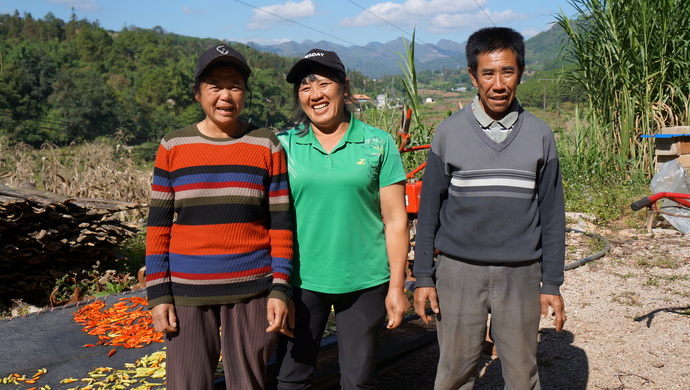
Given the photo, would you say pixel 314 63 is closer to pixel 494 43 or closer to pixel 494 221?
pixel 494 43

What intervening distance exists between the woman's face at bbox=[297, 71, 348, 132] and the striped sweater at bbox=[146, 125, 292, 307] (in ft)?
0.72

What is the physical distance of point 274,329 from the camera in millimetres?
1858

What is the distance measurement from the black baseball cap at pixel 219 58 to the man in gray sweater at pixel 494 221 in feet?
2.38

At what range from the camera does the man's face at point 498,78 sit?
1.86 meters

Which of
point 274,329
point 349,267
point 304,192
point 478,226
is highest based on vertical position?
point 304,192

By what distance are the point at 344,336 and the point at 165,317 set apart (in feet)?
2.02

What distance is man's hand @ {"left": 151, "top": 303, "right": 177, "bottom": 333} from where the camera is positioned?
1821 millimetres

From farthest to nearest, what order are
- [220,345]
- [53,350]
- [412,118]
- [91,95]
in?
[91,95]
[412,118]
[53,350]
[220,345]

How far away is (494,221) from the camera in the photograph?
1.87 metres

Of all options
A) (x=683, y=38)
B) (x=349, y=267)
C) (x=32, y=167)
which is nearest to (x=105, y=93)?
(x=32, y=167)

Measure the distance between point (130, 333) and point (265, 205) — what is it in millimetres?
1641

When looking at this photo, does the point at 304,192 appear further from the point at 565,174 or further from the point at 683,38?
the point at 683,38

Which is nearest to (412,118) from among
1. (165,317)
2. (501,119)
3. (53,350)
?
(53,350)

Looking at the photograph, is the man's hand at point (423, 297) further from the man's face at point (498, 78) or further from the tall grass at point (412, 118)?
the tall grass at point (412, 118)
